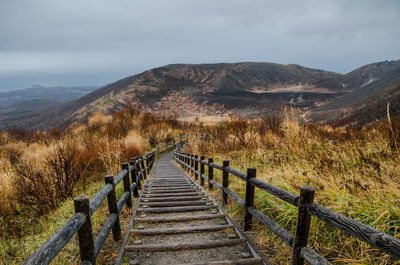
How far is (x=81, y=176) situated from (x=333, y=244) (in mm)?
6385

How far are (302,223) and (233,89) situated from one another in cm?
13650

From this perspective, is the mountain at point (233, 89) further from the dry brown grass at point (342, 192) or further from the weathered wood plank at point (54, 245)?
the weathered wood plank at point (54, 245)

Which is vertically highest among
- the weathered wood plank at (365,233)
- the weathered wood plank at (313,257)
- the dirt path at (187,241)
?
the weathered wood plank at (365,233)

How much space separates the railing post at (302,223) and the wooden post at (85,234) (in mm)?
1999

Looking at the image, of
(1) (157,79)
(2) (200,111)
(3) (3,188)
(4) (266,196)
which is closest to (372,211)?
(4) (266,196)

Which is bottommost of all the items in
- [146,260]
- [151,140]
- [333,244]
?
[151,140]

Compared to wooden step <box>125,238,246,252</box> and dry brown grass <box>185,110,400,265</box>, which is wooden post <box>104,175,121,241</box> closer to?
wooden step <box>125,238,246,252</box>

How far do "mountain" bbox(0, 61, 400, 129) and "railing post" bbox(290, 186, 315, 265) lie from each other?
263 ft

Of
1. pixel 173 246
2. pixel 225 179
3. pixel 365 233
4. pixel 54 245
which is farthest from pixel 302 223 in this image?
pixel 225 179

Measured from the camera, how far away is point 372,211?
2.34 meters

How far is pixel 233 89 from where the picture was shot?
134000 millimetres

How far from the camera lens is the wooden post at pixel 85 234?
2000 mm

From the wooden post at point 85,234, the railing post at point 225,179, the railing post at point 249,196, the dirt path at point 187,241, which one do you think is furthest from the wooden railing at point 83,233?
the railing post at point 225,179

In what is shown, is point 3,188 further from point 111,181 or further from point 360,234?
point 360,234
